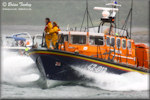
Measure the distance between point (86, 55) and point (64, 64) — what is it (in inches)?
39.5

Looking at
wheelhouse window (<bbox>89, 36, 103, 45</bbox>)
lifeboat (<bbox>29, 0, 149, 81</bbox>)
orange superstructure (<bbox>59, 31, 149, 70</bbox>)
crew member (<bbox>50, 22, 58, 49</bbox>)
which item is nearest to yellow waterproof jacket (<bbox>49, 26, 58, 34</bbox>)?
crew member (<bbox>50, 22, 58, 49</bbox>)

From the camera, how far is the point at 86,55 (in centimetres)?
1574

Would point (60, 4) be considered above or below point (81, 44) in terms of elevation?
above

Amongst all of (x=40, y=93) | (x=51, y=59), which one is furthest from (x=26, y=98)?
(x=51, y=59)

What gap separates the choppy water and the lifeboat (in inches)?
12.0

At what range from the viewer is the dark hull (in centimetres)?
1550

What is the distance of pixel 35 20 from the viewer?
4541 cm

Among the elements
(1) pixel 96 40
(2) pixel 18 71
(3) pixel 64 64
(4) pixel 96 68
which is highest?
(1) pixel 96 40

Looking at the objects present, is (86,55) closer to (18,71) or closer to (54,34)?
(54,34)

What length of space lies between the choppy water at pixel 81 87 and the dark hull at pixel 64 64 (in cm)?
27

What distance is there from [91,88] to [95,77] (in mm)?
538

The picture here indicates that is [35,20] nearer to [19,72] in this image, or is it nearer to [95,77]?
[19,72]

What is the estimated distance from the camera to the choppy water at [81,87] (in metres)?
14.5

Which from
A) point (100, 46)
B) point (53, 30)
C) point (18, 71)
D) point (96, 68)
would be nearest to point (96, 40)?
point (100, 46)
